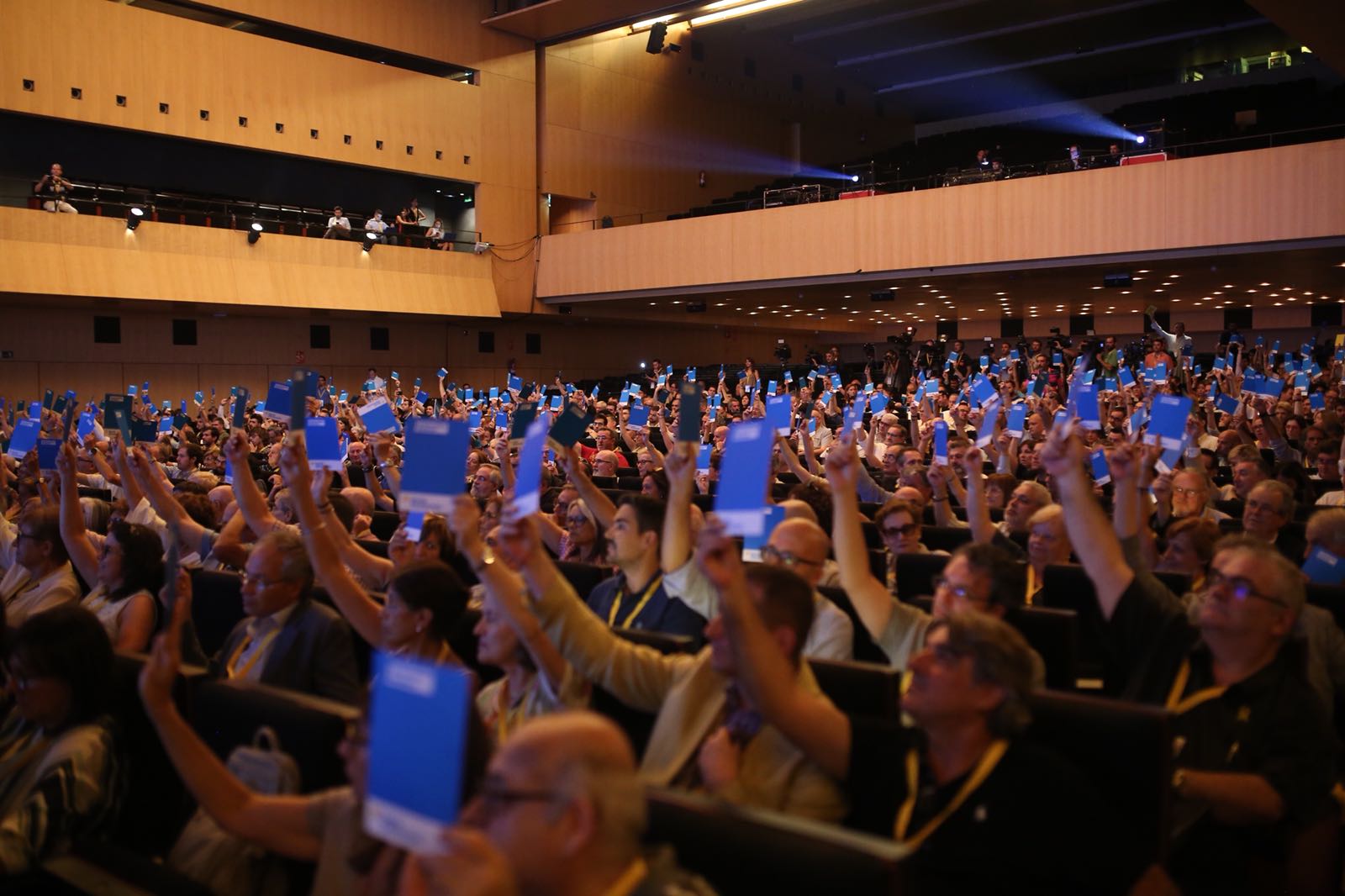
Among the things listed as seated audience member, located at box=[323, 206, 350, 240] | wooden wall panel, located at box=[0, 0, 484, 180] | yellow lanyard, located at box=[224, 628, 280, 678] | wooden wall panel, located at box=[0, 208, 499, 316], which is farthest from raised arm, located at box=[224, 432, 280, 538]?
seated audience member, located at box=[323, 206, 350, 240]

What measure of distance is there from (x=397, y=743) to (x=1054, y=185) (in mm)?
14960

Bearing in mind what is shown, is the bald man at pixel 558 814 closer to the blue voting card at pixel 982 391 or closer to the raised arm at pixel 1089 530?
the raised arm at pixel 1089 530

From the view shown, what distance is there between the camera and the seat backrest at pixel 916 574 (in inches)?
151

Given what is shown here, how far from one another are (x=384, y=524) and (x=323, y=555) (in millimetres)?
2871

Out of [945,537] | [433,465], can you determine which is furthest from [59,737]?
[945,537]

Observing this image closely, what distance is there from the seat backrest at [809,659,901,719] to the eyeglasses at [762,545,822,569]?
1.72 feet

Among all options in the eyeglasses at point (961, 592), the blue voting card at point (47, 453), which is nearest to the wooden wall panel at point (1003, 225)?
the eyeglasses at point (961, 592)

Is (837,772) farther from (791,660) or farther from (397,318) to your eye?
(397,318)

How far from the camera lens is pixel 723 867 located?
165cm

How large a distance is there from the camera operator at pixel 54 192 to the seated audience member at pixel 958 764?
16010 millimetres

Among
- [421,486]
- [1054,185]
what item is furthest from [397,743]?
[1054,185]

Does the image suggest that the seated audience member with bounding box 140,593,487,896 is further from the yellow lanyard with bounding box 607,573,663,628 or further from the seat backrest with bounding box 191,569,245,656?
the seat backrest with bounding box 191,569,245,656

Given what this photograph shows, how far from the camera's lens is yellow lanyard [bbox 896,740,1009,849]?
6.28ft

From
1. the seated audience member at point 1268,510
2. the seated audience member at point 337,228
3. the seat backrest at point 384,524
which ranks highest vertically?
the seated audience member at point 337,228
